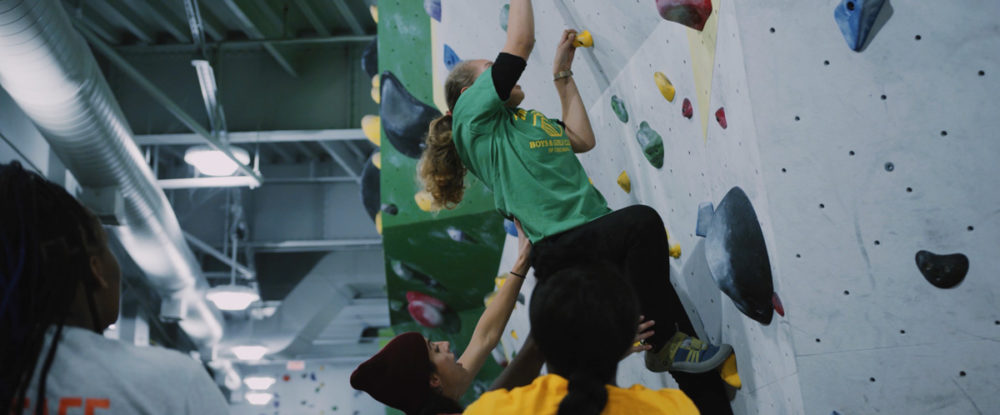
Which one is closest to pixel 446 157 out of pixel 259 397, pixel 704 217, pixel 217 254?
pixel 704 217

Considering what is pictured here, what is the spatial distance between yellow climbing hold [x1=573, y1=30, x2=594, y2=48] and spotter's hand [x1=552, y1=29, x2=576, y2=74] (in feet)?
0.06

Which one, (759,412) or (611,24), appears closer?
(759,412)

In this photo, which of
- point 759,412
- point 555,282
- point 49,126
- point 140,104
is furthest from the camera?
point 140,104

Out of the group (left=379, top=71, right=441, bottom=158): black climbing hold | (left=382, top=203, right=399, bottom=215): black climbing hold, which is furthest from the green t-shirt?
(left=382, top=203, right=399, bottom=215): black climbing hold

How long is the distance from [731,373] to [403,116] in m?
2.65

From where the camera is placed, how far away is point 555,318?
139 centimetres

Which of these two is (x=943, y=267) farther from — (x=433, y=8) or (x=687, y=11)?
(x=433, y=8)

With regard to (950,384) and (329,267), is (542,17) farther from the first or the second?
(329,267)

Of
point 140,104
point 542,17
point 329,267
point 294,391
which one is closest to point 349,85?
point 140,104

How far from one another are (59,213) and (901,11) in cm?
151

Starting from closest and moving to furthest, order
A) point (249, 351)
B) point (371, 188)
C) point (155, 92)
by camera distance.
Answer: point (371, 188) < point (155, 92) < point (249, 351)

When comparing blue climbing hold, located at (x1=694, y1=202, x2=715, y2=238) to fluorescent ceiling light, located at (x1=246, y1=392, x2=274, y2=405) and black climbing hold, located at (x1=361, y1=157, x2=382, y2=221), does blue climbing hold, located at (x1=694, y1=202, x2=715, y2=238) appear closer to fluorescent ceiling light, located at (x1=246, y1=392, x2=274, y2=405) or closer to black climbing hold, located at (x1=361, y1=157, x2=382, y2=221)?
black climbing hold, located at (x1=361, y1=157, x2=382, y2=221)

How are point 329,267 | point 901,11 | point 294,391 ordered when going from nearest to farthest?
point 901,11 → point 329,267 → point 294,391

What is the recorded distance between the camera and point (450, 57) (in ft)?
12.5
